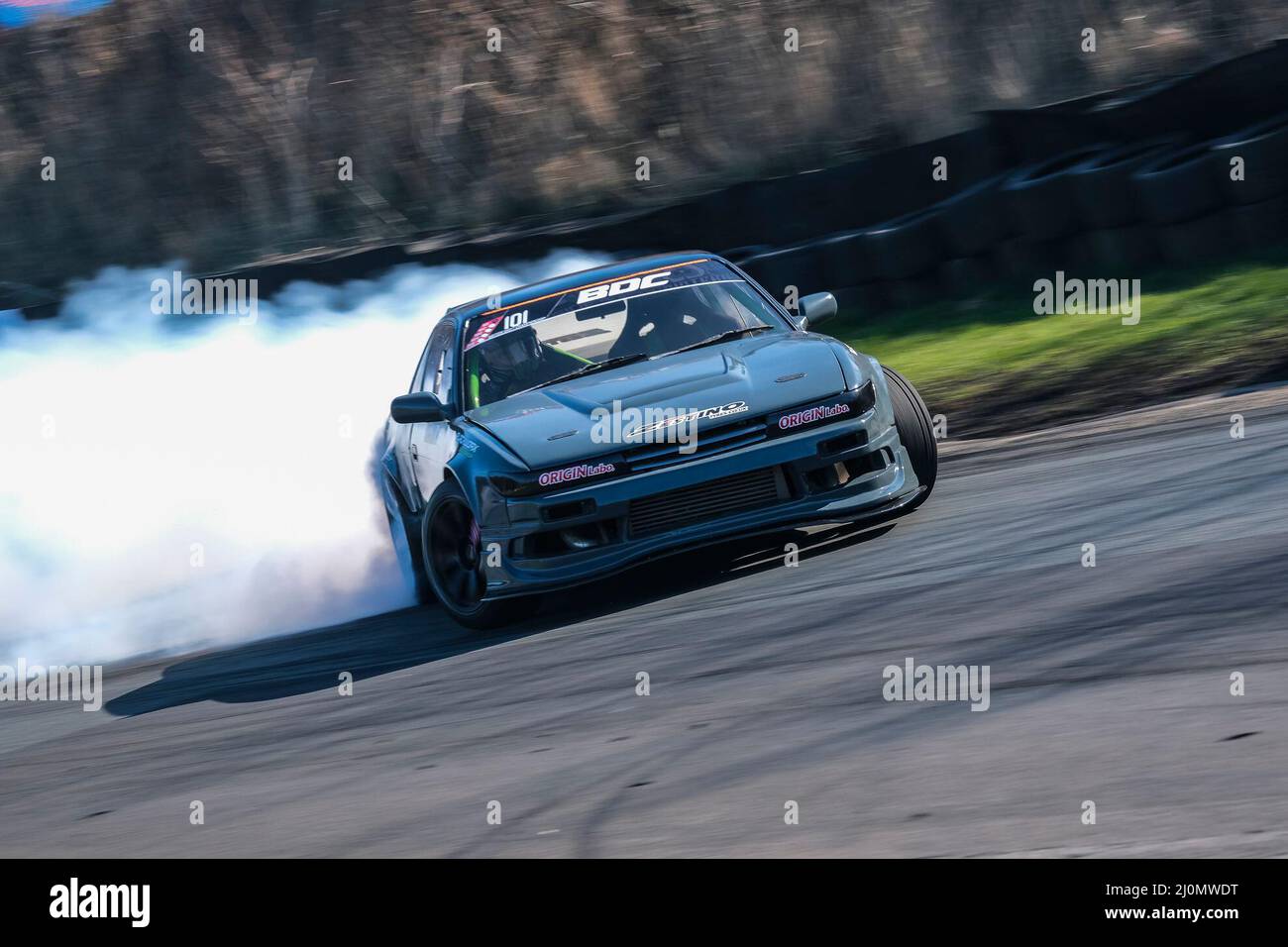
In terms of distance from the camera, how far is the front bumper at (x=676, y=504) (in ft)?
20.0

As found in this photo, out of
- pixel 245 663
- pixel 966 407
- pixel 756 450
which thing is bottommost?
pixel 245 663

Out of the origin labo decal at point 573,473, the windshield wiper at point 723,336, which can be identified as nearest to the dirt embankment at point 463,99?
the windshield wiper at point 723,336

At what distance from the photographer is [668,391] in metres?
6.36

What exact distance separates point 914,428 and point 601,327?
147cm

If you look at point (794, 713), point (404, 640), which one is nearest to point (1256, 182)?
point (404, 640)

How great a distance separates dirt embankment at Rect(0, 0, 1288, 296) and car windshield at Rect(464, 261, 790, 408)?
426 inches

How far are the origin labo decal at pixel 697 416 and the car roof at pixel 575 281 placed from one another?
146cm

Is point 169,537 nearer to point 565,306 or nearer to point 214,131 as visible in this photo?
point 565,306

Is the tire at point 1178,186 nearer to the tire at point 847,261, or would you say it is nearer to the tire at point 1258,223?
the tire at point 1258,223

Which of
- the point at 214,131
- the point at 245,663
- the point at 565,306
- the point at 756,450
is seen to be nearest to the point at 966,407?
the point at 565,306

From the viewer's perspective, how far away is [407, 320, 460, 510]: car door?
6870 millimetres

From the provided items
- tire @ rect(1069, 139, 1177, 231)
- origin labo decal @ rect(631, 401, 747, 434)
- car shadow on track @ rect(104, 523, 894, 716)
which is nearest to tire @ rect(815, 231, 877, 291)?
tire @ rect(1069, 139, 1177, 231)

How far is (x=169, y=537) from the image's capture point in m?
9.52

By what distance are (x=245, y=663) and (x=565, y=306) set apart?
82.2 inches
